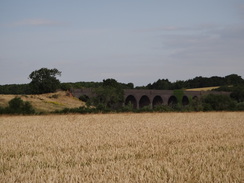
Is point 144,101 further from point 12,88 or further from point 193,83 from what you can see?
point 193,83

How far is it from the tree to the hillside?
106 inches

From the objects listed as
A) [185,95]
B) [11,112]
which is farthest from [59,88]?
[11,112]

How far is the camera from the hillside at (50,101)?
5449cm

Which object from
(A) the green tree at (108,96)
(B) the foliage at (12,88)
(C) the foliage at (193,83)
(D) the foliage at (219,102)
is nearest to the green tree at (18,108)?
(D) the foliage at (219,102)

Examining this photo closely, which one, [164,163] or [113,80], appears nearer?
[164,163]

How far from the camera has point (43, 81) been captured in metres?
72.2

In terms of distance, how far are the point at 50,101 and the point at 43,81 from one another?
1215 centimetres

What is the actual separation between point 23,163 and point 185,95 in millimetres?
82686

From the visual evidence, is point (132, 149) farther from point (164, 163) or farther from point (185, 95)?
point (185, 95)

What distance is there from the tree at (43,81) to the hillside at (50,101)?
2699 millimetres

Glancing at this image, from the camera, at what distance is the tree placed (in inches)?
2840

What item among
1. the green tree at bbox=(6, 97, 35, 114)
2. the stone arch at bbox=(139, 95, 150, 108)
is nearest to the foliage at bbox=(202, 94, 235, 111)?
the green tree at bbox=(6, 97, 35, 114)

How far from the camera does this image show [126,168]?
23.8ft

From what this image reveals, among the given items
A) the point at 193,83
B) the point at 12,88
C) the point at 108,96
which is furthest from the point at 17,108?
the point at 193,83
